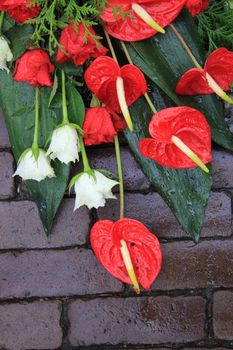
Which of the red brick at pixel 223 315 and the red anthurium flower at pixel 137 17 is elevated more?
the red anthurium flower at pixel 137 17

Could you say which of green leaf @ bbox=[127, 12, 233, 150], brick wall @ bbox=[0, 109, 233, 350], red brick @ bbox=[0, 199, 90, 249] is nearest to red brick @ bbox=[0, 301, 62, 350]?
brick wall @ bbox=[0, 109, 233, 350]

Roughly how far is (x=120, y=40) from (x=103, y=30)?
36 millimetres

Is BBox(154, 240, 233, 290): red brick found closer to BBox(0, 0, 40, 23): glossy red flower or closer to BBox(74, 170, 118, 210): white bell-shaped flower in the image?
BBox(74, 170, 118, 210): white bell-shaped flower

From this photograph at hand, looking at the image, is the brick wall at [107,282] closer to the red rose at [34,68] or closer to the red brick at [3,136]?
the red brick at [3,136]

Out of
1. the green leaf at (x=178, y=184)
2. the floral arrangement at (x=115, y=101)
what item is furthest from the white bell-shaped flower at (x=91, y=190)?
the green leaf at (x=178, y=184)

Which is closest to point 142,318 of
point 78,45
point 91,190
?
point 91,190

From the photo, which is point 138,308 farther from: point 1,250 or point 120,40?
point 120,40

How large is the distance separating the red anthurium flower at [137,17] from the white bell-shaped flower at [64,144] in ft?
0.60

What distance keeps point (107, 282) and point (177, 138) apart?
0.33 metres

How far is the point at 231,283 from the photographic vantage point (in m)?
1.12

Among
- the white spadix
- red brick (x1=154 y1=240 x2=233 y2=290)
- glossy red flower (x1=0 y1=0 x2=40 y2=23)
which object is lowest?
red brick (x1=154 y1=240 x2=233 y2=290)

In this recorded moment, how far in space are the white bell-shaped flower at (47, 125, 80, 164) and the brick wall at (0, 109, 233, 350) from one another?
16 centimetres

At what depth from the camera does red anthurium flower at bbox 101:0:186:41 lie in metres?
0.96

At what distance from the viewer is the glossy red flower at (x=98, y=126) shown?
99 centimetres
